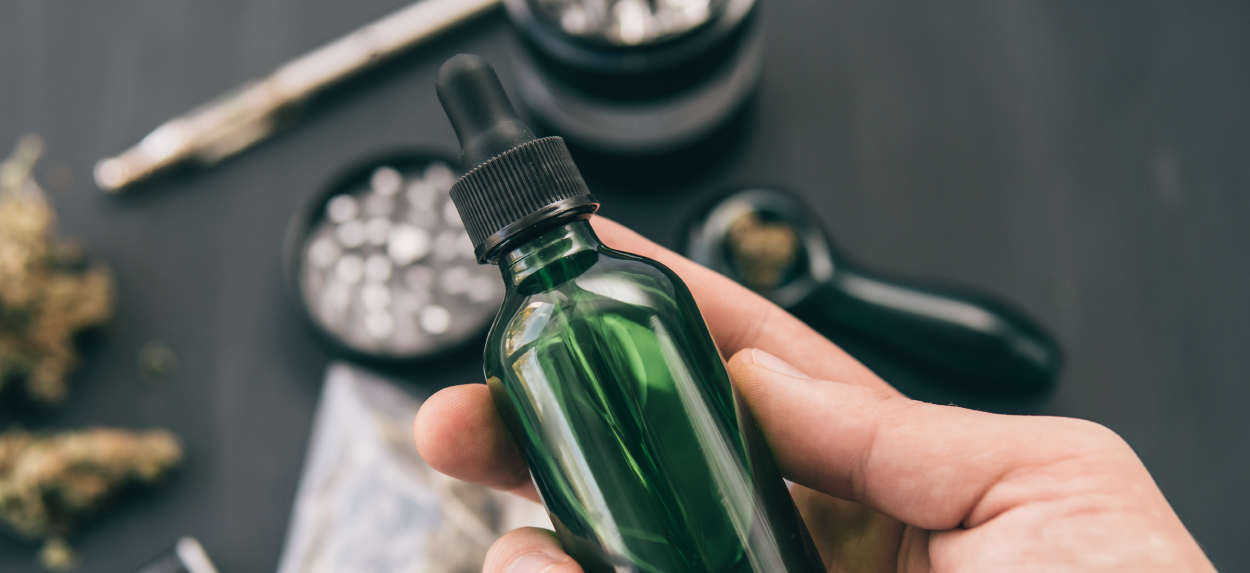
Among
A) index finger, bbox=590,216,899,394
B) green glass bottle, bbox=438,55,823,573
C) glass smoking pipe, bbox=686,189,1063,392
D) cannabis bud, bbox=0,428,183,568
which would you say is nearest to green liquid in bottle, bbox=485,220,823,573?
green glass bottle, bbox=438,55,823,573

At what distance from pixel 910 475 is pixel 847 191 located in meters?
0.33

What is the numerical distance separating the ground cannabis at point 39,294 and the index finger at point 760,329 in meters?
0.49

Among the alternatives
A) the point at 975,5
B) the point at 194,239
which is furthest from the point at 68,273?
the point at 975,5

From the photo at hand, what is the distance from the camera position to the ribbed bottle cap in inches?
11.6

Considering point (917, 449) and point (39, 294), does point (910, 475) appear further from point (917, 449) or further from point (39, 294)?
point (39, 294)

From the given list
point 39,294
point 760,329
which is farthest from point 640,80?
point 39,294

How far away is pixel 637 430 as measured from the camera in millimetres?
291

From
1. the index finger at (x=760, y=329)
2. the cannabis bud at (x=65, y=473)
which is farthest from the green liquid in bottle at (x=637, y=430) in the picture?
the cannabis bud at (x=65, y=473)

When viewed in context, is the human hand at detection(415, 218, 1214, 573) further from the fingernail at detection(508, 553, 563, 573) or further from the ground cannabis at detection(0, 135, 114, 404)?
the ground cannabis at detection(0, 135, 114, 404)

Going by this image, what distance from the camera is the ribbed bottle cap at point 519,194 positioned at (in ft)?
0.97

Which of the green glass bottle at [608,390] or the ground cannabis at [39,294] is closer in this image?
the green glass bottle at [608,390]

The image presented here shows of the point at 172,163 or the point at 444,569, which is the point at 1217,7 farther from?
the point at 172,163

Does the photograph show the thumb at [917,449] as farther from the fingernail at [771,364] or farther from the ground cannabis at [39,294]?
the ground cannabis at [39,294]

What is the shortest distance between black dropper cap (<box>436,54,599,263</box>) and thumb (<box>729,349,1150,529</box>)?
0.41ft
